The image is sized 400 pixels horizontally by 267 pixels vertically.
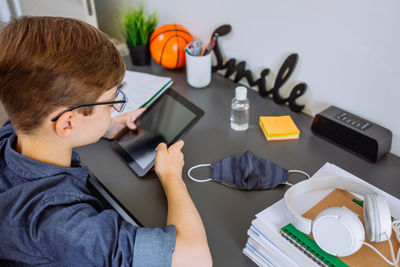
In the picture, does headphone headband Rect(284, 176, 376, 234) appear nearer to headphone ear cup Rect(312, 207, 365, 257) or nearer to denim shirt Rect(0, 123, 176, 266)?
headphone ear cup Rect(312, 207, 365, 257)

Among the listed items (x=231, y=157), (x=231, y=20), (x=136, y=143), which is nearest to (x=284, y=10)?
(x=231, y=20)

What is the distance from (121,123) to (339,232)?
27.9 inches

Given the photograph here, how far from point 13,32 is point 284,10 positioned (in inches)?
29.7

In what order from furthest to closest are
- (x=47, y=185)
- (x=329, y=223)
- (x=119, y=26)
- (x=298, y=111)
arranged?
1. (x=119, y=26)
2. (x=298, y=111)
3. (x=47, y=185)
4. (x=329, y=223)

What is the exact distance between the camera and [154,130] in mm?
977

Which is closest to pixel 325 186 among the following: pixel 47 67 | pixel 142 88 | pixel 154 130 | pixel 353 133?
pixel 353 133

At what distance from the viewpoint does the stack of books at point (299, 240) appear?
0.58 metres

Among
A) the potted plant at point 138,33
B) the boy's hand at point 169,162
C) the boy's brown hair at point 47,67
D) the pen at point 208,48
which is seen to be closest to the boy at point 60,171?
the boy's brown hair at point 47,67

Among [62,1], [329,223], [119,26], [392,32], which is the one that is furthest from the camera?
[119,26]

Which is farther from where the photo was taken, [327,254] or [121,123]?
[121,123]

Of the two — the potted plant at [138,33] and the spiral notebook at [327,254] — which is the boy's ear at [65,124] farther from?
the potted plant at [138,33]

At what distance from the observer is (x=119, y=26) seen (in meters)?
1.79

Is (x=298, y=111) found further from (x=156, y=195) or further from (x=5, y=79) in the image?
(x=5, y=79)

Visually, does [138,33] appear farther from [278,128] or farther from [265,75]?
[278,128]
